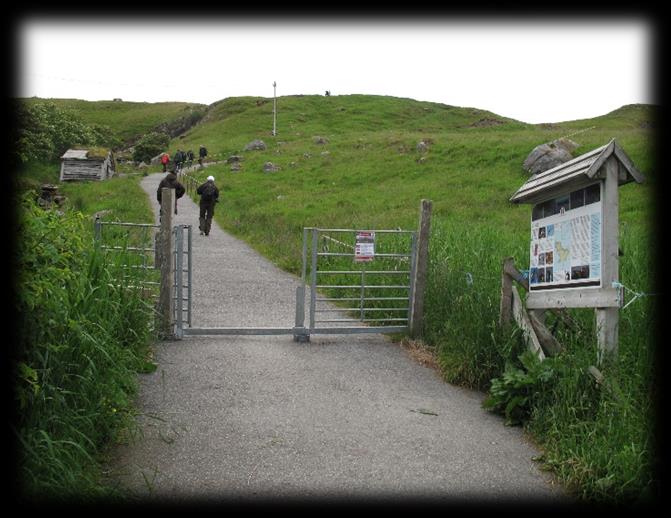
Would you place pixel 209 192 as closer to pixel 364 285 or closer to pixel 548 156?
pixel 364 285

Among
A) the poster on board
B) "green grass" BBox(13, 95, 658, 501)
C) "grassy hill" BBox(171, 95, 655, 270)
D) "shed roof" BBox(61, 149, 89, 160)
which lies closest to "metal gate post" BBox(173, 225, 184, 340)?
the poster on board

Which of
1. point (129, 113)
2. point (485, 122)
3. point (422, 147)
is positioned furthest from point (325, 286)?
point (129, 113)

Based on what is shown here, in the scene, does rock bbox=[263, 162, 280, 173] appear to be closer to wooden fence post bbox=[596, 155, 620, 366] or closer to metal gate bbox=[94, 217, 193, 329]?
metal gate bbox=[94, 217, 193, 329]

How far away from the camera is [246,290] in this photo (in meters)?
14.0

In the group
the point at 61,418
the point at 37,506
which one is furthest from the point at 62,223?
the point at 37,506

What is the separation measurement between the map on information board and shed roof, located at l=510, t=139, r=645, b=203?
14 cm

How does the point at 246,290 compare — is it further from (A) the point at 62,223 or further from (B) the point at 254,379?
(A) the point at 62,223

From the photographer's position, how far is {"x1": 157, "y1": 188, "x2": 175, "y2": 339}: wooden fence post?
32.8 feet

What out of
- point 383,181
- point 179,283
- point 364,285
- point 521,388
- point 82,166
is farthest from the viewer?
point 82,166

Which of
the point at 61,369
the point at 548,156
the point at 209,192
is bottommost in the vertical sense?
the point at 61,369

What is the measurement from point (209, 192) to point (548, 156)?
14319mm

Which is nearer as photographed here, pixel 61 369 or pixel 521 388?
Result: pixel 61 369

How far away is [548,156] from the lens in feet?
93.7

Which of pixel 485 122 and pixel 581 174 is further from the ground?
pixel 485 122
